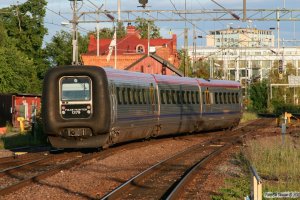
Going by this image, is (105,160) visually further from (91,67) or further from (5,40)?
(5,40)

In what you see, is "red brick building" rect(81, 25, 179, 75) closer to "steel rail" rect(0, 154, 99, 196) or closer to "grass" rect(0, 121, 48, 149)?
"grass" rect(0, 121, 48, 149)

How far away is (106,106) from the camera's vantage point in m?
21.8

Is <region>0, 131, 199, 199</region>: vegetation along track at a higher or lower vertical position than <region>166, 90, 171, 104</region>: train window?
lower

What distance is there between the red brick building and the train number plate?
45.2 metres

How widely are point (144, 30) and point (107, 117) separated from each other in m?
120

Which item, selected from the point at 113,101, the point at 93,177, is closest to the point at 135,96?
the point at 113,101

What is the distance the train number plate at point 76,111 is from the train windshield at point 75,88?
23 centimetres

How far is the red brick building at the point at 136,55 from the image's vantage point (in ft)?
262

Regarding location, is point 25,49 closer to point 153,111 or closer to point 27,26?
point 27,26

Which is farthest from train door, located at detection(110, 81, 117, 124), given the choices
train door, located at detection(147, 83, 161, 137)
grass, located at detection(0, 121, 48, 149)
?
grass, located at detection(0, 121, 48, 149)

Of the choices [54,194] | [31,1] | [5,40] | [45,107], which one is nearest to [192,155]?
[45,107]

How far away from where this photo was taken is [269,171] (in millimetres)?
16734

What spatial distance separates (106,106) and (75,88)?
105cm

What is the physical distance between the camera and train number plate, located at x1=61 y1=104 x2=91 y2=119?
21.6 metres
